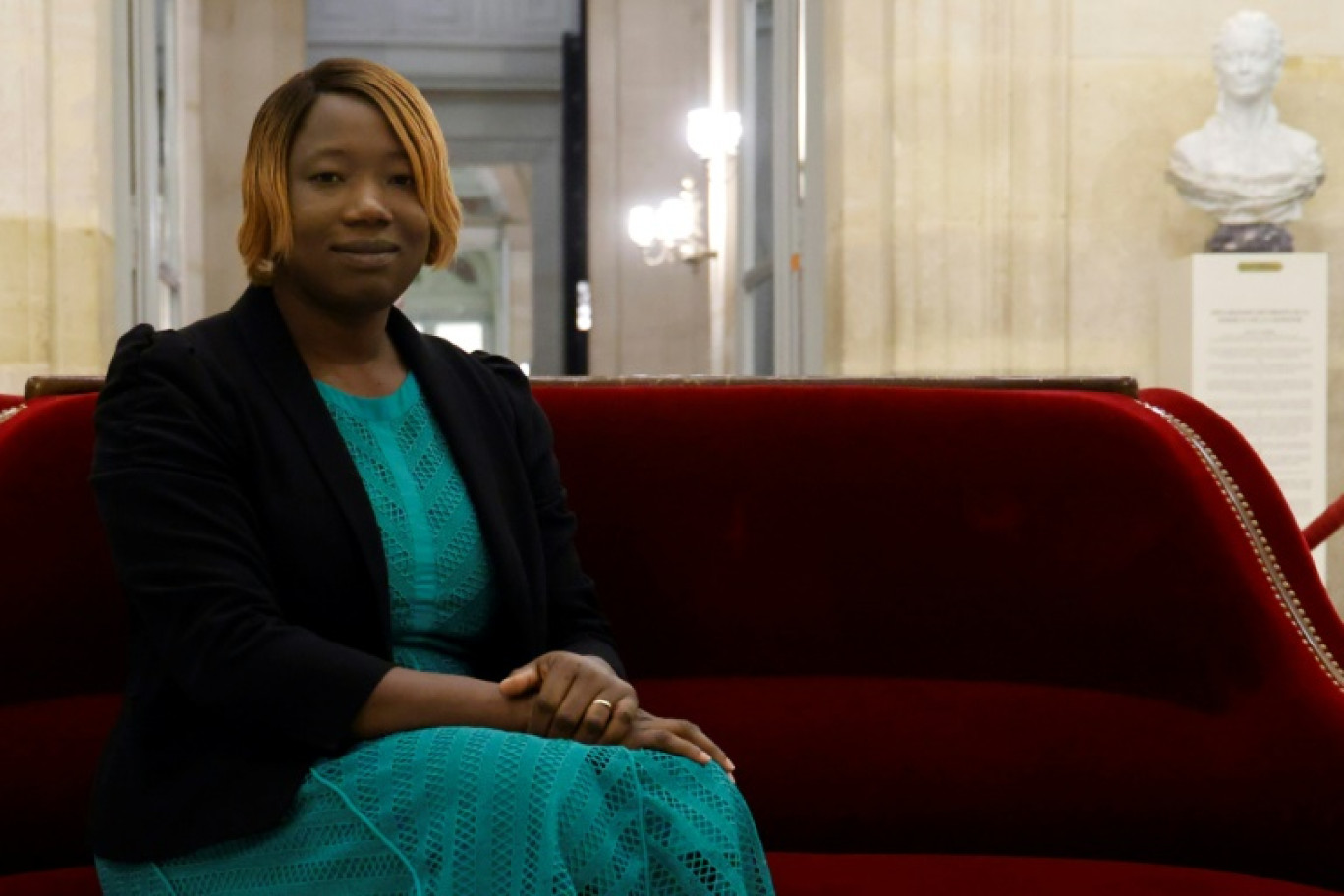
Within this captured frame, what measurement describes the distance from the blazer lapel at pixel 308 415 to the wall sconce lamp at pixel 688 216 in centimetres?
909

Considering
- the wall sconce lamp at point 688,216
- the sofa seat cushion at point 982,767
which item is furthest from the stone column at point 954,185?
the sofa seat cushion at point 982,767

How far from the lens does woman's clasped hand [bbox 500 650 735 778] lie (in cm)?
178

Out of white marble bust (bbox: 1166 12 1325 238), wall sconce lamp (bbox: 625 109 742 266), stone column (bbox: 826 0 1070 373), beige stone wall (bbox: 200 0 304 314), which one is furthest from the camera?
beige stone wall (bbox: 200 0 304 314)

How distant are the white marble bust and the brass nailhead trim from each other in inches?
174

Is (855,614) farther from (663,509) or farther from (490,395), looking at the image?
(490,395)

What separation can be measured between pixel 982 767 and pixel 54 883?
1.35 meters

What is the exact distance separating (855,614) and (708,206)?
10.1m

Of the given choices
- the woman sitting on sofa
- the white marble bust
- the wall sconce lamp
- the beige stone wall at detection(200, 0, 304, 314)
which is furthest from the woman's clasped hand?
the beige stone wall at detection(200, 0, 304, 314)

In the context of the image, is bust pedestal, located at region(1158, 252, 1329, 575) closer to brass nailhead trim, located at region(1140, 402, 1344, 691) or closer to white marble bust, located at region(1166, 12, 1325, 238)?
white marble bust, located at region(1166, 12, 1325, 238)

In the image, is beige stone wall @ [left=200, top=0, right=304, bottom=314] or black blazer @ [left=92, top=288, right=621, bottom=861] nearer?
black blazer @ [left=92, top=288, right=621, bottom=861]

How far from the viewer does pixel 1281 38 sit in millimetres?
7043

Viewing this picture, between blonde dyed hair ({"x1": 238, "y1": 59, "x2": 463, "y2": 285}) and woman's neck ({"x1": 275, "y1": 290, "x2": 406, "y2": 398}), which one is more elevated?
blonde dyed hair ({"x1": 238, "y1": 59, "x2": 463, "y2": 285})

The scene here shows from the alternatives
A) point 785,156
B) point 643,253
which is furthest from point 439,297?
point 785,156

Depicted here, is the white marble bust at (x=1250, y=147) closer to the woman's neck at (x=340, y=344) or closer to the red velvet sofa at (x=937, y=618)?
the red velvet sofa at (x=937, y=618)
